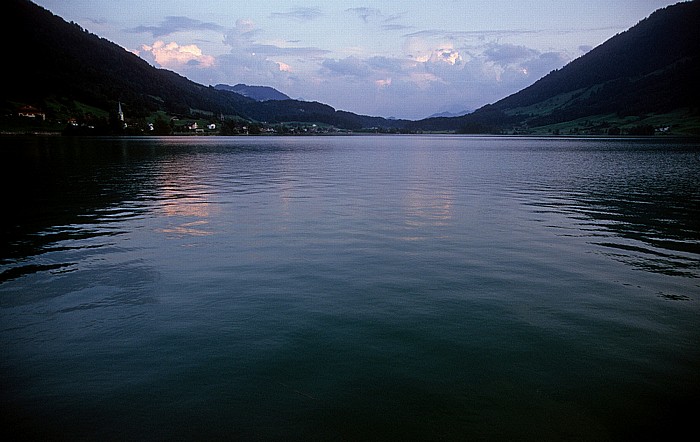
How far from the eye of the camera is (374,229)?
92.5 ft

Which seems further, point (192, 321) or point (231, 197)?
point (231, 197)

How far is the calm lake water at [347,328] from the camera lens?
30.8 feet

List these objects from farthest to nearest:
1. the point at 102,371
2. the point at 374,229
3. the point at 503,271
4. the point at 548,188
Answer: the point at 548,188 → the point at 374,229 → the point at 503,271 → the point at 102,371

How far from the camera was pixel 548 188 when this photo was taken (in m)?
50.6

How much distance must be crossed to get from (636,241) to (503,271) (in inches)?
443

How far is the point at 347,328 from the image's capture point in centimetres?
1363

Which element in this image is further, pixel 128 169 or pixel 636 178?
pixel 128 169

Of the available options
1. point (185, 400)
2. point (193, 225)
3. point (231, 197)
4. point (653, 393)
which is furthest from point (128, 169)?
point (653, 393)

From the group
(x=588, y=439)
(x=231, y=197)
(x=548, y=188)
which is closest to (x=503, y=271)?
(x=588, y=439)

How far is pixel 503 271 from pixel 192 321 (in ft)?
40.8

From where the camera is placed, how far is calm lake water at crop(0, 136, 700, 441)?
9.38m

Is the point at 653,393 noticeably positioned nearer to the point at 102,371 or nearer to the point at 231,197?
the point at 102,371

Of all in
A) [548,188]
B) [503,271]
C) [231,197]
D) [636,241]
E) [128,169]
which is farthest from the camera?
[128,169]

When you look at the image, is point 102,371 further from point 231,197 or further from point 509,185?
point 509,185
